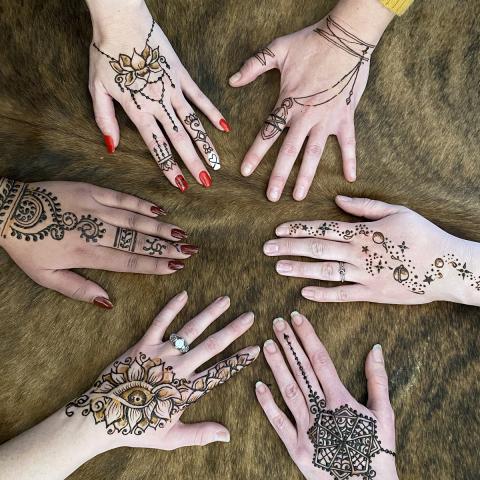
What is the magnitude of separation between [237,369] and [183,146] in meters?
0.55

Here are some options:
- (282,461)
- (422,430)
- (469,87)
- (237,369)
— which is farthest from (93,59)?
(422,430)

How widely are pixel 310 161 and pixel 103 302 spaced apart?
599mm

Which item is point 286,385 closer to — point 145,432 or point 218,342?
point 218,342

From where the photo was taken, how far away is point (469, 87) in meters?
1.29

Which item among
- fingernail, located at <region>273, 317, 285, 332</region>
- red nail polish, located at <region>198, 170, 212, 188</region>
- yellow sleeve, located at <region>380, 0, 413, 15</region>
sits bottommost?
fingernail, located at <region>273, 317, 285, 332</region>

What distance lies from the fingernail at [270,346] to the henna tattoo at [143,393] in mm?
49

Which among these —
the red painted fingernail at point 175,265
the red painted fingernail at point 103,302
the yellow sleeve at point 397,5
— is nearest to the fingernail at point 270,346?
the red painted fingernail at point 175,265

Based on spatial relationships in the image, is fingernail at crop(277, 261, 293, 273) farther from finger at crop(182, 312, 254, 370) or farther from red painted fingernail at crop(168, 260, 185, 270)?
red painted fingernail at crop(168, 260, 185, 270)

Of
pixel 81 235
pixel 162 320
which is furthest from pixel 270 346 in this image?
pixel 81 235

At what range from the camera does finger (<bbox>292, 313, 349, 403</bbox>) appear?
1.24 meters

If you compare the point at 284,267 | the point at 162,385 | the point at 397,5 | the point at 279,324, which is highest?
the point at 397,5

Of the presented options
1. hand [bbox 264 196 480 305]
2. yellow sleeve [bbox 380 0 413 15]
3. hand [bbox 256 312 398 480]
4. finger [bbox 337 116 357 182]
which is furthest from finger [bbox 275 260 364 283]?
yellow sleeve [bbox 380 0 413 15]

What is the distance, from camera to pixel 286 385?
1.24 m

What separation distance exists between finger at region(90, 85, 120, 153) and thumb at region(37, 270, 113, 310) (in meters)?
0.32
